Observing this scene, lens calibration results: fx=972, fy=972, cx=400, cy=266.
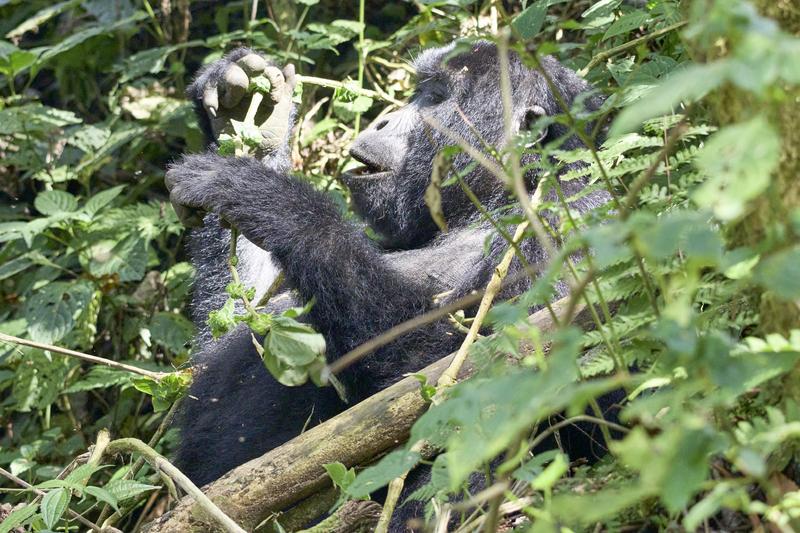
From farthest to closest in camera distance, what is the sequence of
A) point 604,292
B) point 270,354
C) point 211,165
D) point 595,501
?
1. point 211,165
2. point 270,354
3. point 604,292
4. point 595,501

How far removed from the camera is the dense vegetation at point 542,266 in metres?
1.09

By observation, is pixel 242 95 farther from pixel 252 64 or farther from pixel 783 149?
pixel 783 149

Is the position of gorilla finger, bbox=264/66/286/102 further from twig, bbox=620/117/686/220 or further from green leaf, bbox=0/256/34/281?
twig, bbox=620/117/686/220

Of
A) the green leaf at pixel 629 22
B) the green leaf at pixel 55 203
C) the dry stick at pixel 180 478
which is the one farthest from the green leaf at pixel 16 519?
the green leaf at pixel 55 203

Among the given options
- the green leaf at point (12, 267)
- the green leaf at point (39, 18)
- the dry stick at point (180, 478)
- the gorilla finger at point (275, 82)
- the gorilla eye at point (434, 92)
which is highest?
the green leaf at point (39, 18)

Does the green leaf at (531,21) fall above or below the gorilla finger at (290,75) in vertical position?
above

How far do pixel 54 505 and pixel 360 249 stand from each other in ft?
4.12

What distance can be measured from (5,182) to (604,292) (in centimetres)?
443

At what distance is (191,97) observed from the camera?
4.08m

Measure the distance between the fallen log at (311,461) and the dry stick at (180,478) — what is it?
0.05 metres

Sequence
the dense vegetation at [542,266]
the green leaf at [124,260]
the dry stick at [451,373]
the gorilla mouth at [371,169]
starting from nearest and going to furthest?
1. the dense vegetation at [542,266]
2. the dry stick at [451,373]
3. the gorilla mouth at [371,169]
4. the green leaf at [124,260]

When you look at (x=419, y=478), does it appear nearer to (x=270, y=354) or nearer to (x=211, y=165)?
(x=270, y=354)

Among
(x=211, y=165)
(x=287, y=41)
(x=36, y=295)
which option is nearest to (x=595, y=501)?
(x=211, y=165)

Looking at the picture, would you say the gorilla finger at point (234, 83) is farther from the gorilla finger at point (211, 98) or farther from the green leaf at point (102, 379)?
the green leaf at point (102, 379)
